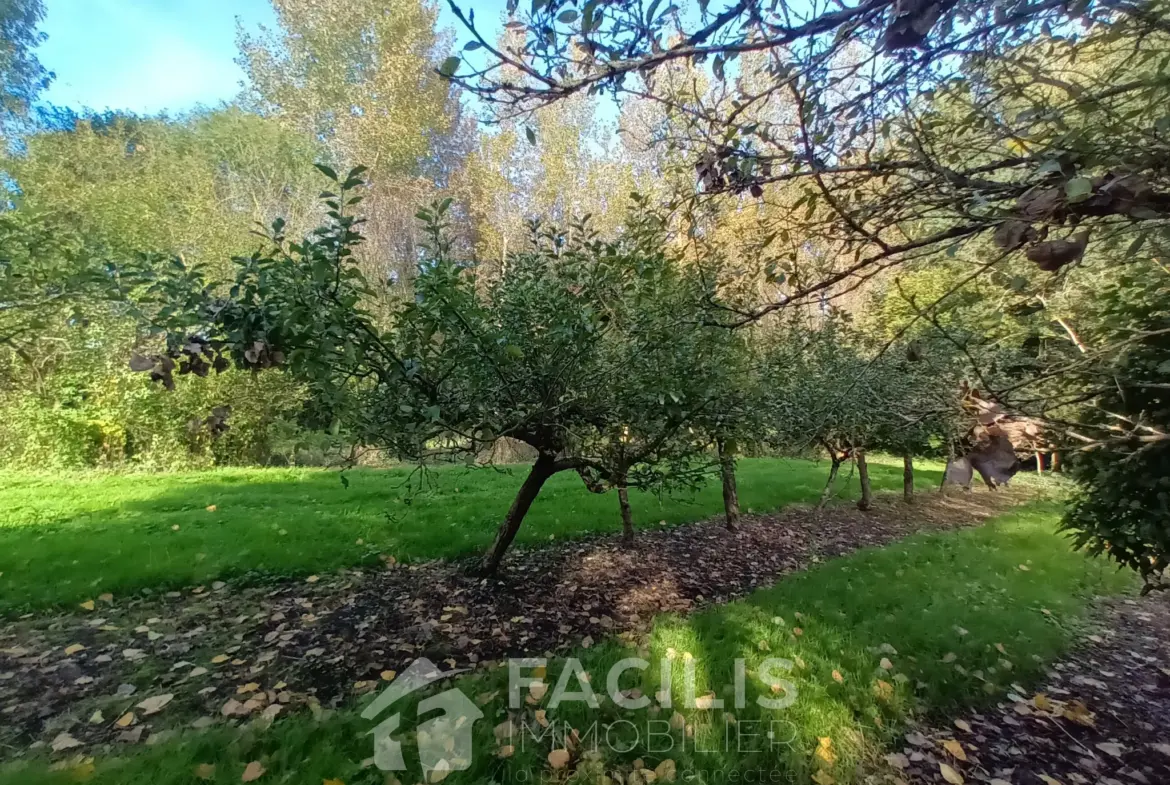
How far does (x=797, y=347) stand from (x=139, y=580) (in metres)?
7.75

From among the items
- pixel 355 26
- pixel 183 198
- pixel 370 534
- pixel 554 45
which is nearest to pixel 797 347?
pixel 370 534

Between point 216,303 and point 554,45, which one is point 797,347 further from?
point 216,303

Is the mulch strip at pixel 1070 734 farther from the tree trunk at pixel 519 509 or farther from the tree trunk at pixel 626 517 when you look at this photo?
the tree trunk at pixel 626 517

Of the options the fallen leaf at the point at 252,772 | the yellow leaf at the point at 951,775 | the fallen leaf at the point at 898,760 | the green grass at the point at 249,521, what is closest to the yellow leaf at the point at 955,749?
the yellow leaf at the point at 951,775

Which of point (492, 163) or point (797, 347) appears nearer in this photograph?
point (797, 347)

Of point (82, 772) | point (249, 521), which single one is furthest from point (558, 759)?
point (249, 521)

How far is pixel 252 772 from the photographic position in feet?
7.63

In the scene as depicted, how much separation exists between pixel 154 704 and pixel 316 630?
1.07m

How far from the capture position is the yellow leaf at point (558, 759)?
2.56 m

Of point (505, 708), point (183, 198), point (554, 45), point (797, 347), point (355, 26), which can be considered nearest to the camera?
point (554, 45)

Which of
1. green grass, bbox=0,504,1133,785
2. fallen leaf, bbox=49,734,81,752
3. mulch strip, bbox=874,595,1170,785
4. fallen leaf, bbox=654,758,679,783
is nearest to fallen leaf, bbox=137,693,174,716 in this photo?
fallen leaf, bbox=49,734,81,752

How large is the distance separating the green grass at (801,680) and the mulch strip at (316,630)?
0.42 metres

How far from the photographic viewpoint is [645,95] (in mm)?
2088

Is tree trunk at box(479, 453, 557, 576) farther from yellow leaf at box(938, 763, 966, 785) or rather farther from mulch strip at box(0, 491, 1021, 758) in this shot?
yellow leaf at box(938, 763, 966, 785)
